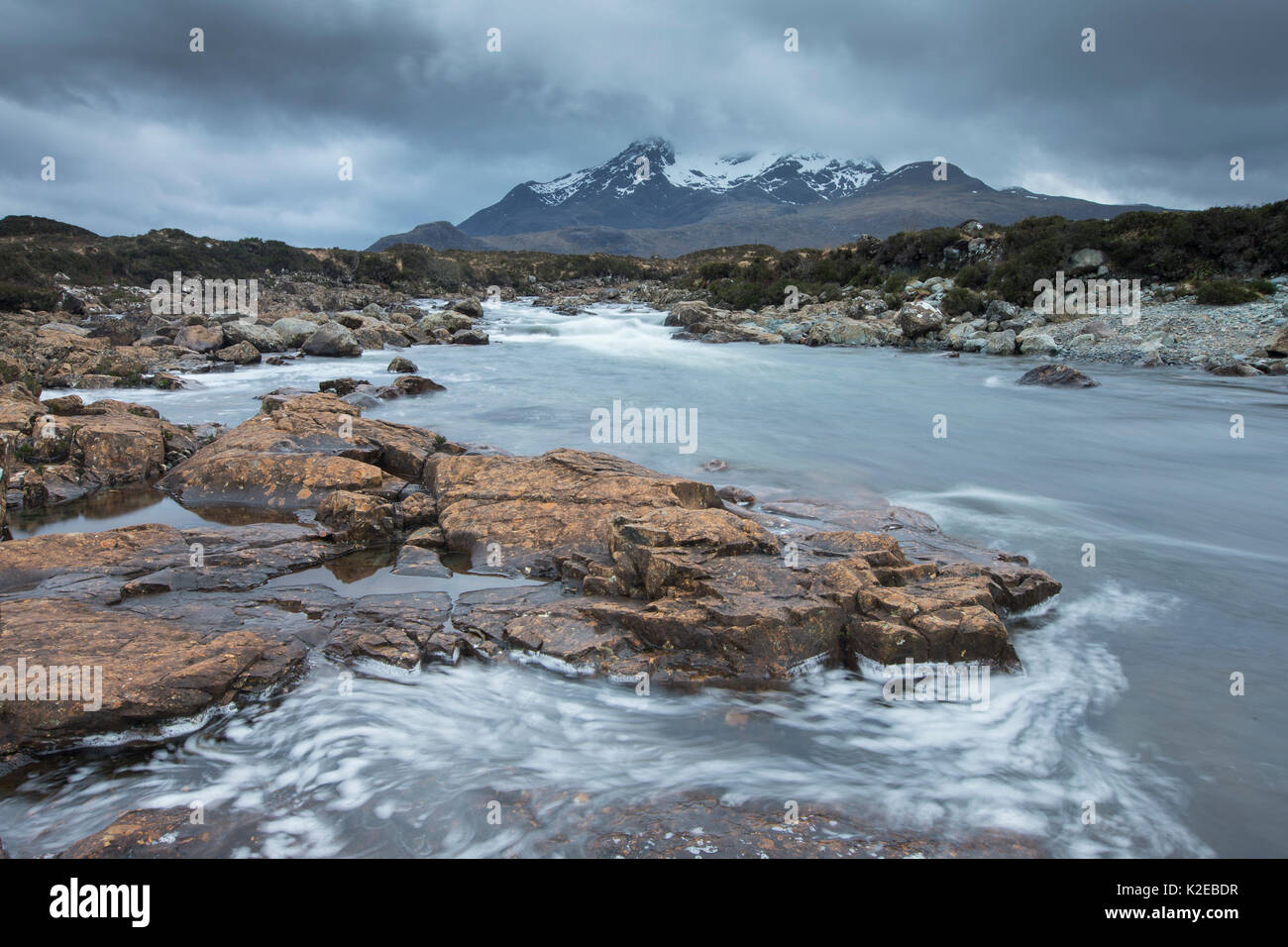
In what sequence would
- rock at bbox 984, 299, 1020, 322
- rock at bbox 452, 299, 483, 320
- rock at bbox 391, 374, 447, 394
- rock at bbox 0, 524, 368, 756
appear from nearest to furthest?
rock at bbox 0, 524, 368, 756 → rock at bbox 391, 374, 447, 394 → rock at bbox 984, 299, 1020, 322 → rock at bbox 452, 299, 483, 320

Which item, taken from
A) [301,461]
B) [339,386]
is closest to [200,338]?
[339,386]

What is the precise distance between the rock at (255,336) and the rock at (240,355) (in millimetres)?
799

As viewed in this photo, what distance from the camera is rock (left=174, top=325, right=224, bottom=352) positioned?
2034cm

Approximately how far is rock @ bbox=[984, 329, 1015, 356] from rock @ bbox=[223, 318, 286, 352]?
2441cm

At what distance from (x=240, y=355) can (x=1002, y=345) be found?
2507 centimetres

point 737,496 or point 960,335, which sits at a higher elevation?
point 960,335

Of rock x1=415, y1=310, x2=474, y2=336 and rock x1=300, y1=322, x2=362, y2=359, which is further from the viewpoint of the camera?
rock x1=415, y1=310, x2=474, y2=336

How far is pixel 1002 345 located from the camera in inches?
985

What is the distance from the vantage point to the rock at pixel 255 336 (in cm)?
2120

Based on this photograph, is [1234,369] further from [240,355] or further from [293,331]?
[293,331]

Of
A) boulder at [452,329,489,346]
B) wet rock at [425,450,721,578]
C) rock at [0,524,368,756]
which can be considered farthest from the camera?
boulder at [452,329,489,346]

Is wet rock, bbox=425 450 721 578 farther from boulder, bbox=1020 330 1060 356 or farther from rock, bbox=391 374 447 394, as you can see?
boulder, bbox=1020 330 1060 356

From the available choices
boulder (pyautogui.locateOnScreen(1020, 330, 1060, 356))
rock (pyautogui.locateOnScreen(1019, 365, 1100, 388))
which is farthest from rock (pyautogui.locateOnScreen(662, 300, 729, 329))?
rock (pyautogui.locateOnScreen(1019, 365, 1100, 388))
